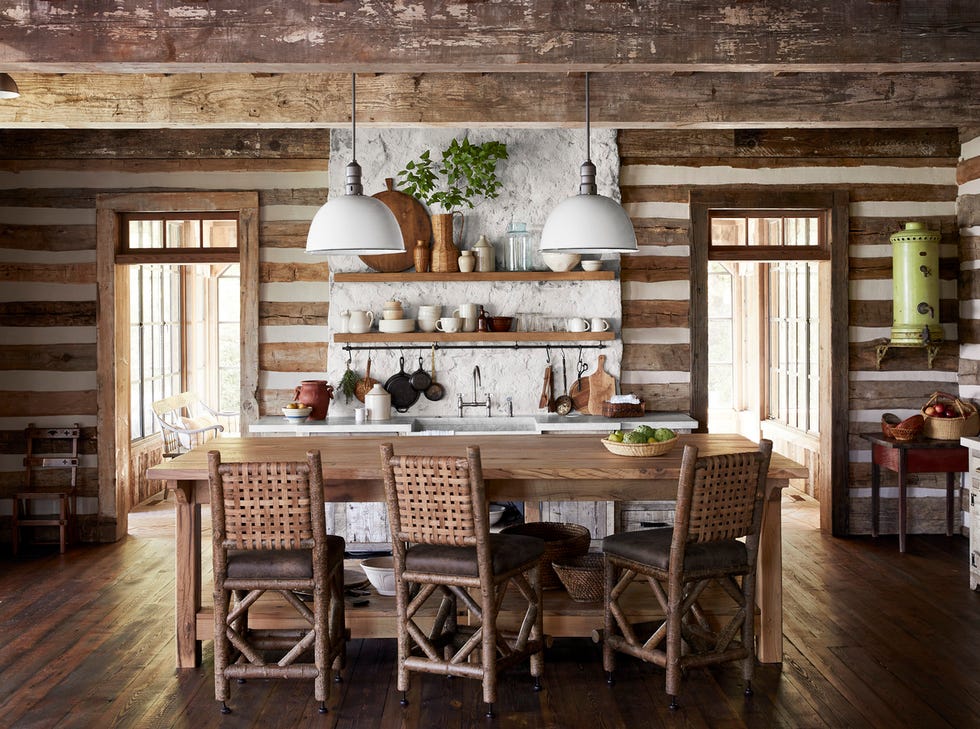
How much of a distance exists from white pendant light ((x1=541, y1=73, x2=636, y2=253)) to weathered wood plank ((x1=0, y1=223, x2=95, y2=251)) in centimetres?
410

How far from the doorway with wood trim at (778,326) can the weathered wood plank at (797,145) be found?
0.29 m

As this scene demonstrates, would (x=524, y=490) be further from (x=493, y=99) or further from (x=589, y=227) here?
(x=493, y=99)

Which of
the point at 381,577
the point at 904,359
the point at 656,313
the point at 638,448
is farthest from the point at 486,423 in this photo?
the point at 904,359

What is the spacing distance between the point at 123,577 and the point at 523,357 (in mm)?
3007

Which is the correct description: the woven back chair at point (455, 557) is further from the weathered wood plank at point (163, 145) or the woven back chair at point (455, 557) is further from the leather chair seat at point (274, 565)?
the weathered wood plank at point (163, 145)

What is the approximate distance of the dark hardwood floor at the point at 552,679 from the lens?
380cm

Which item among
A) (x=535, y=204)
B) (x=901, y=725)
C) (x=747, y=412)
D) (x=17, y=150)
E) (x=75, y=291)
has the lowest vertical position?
(x=901, y=725)

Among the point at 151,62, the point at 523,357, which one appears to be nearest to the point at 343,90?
the point at 151,62

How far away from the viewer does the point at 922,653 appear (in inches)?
177

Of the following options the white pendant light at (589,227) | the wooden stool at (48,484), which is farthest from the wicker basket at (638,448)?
the wooden stool at (48,484)

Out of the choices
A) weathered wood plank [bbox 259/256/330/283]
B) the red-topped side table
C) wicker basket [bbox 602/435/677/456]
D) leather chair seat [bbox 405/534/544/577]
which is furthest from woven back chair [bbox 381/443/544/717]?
the red-topped side table

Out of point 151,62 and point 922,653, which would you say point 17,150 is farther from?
point 922,653

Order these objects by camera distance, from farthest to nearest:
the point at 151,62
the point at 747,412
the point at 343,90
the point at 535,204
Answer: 1. the point at 747,412
2. the point at 535,204
3. the point at 343,90
4. the point at 151,62

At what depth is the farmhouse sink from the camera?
258 inches
